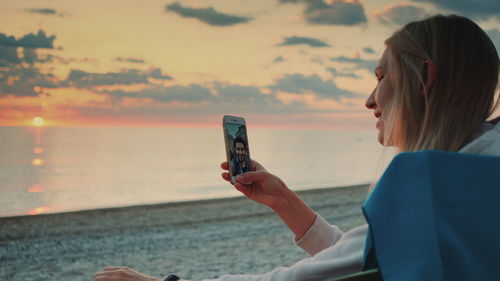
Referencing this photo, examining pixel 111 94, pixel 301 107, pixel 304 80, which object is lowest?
pixel 301 107

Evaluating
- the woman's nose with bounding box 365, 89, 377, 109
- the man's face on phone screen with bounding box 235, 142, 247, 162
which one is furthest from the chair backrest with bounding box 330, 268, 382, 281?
the man's face on phone screen with bounding box 235, 142, 247, 162

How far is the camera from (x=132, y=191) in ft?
54.9

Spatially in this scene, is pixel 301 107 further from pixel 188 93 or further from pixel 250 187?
pixel 250 187

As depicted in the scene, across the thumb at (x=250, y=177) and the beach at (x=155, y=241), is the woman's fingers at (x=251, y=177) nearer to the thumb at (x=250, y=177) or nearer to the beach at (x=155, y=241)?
the thumb at (x=250, y=177)

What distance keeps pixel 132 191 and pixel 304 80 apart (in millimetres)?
32184

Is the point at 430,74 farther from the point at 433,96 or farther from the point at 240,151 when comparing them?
the point at 240,151

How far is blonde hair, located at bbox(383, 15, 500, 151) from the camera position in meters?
1.13

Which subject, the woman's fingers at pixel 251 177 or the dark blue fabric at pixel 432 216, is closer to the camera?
the dark blue fabric at pixel 432 216

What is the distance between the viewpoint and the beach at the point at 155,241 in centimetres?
517

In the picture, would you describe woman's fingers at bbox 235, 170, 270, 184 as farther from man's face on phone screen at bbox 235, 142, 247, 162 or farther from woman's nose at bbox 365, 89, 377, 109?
woman's nose at bbox 365, 89, 377, 109

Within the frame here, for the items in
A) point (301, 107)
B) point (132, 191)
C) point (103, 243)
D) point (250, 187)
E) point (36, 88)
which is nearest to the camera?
point (250, 187)

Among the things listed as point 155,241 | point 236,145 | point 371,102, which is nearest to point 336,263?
point 371,102

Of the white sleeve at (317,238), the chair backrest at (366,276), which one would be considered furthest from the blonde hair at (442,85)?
the white sleeve at (317,238)

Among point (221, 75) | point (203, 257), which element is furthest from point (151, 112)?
point (203, 257)
